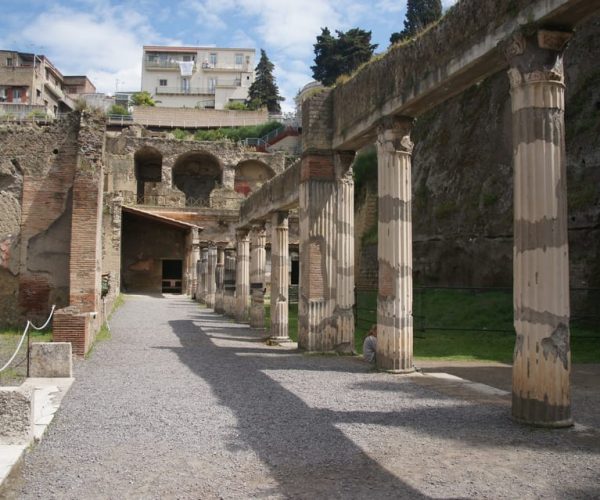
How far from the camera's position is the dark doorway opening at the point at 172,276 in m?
31.9

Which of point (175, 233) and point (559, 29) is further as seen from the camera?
point (175, 233)

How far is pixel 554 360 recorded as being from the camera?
16.9ft

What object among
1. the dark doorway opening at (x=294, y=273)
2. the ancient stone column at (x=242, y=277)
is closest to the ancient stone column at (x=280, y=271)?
the ancient stone column at (x=242, y=277)

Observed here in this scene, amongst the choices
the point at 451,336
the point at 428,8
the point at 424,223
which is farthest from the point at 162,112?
the point at 451,336

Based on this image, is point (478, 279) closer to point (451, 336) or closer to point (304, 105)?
point (451, 336)

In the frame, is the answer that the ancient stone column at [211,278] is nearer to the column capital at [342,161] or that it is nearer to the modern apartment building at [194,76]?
the column capital at [342,161]

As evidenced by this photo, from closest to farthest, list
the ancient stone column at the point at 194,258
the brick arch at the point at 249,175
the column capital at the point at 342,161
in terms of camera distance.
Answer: the column capital at the point at 342,161 < the ancient stone column at the point at 194,258 < the brick arch at the point at 249,175

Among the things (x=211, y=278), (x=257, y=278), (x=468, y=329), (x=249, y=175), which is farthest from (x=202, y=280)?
(x=249, y=175)

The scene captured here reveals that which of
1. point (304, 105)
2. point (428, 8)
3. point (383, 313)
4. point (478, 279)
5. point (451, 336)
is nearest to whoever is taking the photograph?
point (383, 313)

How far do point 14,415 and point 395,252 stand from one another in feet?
16.2

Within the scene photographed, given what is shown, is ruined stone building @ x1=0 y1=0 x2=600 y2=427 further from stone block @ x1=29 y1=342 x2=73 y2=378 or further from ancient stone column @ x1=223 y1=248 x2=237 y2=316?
stone block @ x1=29 y1=342 x2=73 y2=378

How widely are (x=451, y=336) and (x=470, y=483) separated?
10.2 meters

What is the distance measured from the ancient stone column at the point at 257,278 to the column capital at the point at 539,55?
35.6 ft

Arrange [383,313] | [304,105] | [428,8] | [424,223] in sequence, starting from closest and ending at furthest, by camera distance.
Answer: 1. [383,313]
2. [304,105]
3. [424,223]
4. [428,8]
